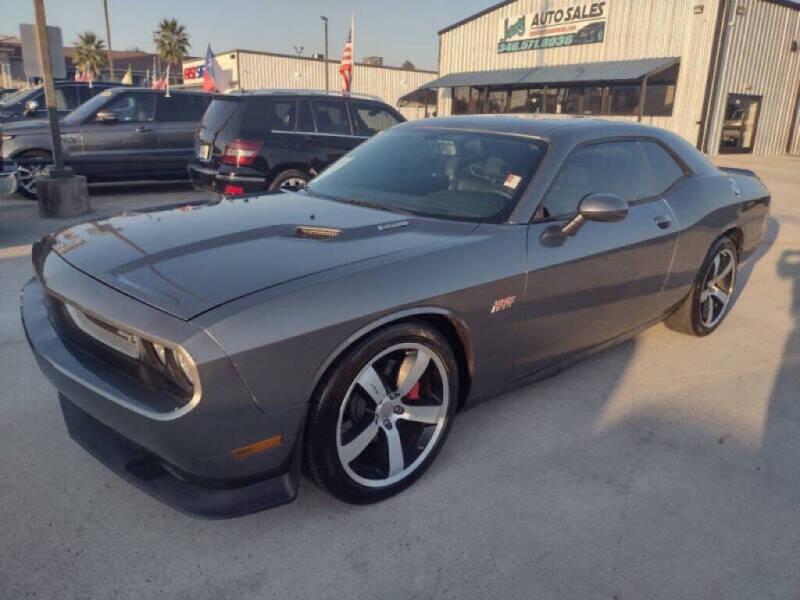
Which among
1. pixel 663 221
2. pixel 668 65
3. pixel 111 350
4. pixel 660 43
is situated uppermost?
pixel 660 43

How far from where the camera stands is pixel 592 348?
3.44 meters

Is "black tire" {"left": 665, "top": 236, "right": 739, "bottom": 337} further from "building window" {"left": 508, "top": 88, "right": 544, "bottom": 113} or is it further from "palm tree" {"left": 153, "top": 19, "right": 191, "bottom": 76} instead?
"palm tree" {"left": 153, "top": 19, "right": 191, "bottom": 76}

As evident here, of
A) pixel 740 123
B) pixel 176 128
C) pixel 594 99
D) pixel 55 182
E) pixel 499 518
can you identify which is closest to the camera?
pixel 499 518

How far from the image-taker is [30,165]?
30.3 feet

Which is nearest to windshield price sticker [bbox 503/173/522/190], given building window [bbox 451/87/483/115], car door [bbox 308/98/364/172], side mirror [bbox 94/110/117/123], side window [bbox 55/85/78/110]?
car door [bbox 308/98/364/172]

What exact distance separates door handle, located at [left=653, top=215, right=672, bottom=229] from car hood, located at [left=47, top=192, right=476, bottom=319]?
1.47m

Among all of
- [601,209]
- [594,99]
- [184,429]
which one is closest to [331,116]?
[601,209]

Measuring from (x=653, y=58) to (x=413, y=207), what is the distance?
21932mm

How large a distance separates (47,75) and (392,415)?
7698mm

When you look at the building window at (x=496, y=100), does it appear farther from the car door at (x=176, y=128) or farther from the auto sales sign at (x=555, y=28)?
the car door at (x=176, y=128)

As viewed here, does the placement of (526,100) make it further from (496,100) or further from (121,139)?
(121,139)

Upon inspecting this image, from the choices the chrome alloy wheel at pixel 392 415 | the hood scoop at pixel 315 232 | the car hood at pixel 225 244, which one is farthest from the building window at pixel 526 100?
the chrome alloy wheel at pixel 392 415

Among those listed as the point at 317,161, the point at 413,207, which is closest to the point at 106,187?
the point at 317,161

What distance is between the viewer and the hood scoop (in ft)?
8.46
